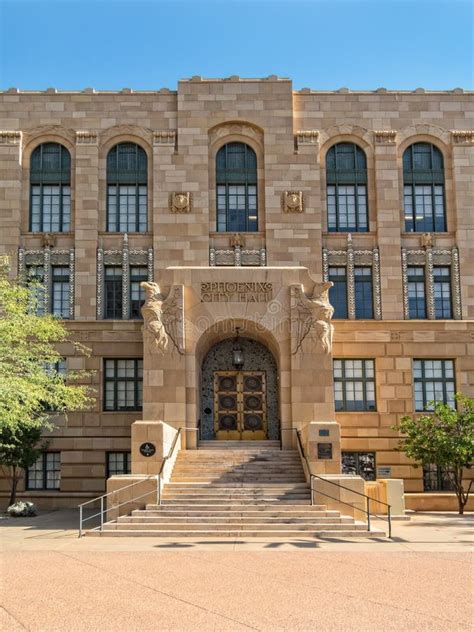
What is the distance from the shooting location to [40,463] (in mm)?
32125

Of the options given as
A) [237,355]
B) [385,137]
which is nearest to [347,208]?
[385,137]

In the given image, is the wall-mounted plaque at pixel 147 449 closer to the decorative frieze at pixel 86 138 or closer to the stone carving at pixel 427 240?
the decorative frieze at pixel 86 138

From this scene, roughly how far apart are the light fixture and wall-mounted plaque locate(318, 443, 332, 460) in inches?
255

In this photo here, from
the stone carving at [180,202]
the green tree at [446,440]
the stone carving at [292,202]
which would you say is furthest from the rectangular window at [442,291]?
the stone carving at [180,202]

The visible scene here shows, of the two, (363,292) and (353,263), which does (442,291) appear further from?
(353,263)

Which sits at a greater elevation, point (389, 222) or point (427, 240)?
point (389, 222)

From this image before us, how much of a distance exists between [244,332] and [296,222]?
531cm

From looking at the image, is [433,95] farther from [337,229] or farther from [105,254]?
[105,254]

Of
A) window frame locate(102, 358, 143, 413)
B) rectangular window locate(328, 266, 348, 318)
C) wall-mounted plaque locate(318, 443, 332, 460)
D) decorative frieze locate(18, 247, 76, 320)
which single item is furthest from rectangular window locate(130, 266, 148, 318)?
wall-mounted plaque locate(318, 443, 332, 460)

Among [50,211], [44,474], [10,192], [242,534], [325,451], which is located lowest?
[242,534]

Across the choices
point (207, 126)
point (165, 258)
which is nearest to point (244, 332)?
point (165, 258)

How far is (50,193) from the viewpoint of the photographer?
1339 inches

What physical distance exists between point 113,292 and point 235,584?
2040cm

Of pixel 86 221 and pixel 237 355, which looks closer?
pixel 237 355
